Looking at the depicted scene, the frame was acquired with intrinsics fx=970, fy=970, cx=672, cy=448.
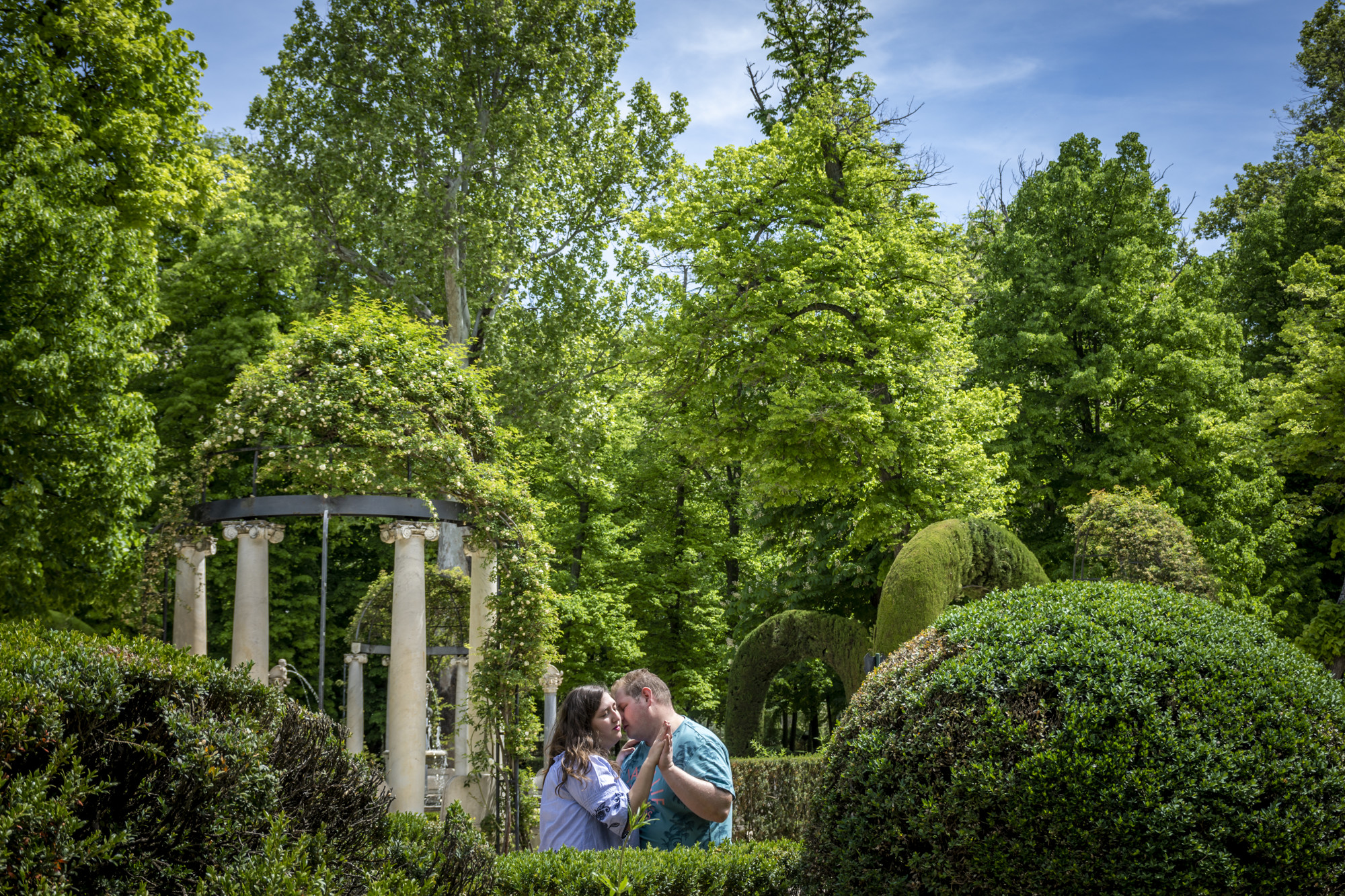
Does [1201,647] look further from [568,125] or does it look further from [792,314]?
[568,125]

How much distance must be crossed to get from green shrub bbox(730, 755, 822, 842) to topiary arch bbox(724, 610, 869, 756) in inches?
124

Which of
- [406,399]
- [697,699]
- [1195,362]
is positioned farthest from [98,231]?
[1195,362]

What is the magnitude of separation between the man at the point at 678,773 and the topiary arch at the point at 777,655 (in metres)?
10.1

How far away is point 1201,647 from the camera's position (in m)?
3.96

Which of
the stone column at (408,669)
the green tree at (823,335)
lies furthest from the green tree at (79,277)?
the green tree at (823,335)

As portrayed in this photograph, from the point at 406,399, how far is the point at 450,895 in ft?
24.8

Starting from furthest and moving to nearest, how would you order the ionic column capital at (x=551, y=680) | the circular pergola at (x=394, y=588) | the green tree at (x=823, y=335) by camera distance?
the green tree at (x=823, y=335) < the ionic column capital at (x=551, y=680) < the circular pergola at (x=394, y=588)

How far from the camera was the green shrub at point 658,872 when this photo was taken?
4.14 metres

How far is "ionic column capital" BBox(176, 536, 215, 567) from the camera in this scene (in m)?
10.8

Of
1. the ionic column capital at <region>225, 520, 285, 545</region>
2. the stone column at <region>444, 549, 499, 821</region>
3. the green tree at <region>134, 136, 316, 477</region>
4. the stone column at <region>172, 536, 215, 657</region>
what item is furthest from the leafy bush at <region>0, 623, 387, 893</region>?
the green tree at <region>134, 136, 316, 477</region>

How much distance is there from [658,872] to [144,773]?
228cm

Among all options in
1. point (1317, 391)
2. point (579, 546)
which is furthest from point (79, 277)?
point (1317, 391)

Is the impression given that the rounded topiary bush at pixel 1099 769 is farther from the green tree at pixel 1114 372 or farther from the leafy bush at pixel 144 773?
the green tree at pixel 1114 372

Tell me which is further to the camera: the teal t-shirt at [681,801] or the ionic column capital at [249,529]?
the ionic column capital at [249,529]
